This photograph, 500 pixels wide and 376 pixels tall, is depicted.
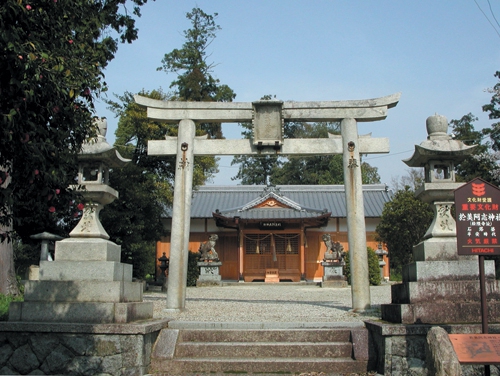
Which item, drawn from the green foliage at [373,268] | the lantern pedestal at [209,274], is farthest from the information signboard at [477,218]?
the lantern pedestal at [209,274]

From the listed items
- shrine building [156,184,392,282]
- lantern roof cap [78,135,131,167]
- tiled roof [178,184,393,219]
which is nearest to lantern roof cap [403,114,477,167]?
lantern roof cap [78,135,131,167]

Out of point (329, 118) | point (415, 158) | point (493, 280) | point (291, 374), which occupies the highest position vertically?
point (329, 118)

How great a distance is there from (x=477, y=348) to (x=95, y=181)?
5632 mm

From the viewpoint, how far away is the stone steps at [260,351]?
6.41 m

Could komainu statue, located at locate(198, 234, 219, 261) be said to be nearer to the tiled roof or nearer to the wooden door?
the wooden door

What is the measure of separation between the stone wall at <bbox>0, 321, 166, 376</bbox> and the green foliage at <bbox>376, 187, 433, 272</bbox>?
15.1m

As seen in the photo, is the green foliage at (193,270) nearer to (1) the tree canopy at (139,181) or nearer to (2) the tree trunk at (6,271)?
(1) the tree canopy at (139,181)

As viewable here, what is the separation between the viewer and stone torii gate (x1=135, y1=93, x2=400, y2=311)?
9.91 meters

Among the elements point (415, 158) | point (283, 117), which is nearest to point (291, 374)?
point (415, 158)

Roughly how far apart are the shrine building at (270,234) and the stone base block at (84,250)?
18.0 meters

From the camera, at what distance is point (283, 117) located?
33.8 ft

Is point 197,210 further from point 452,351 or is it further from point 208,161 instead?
point 452,351

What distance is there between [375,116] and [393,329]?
5.18 meters

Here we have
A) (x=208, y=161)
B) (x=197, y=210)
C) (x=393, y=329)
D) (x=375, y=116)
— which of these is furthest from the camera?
(x=197, y=210)
